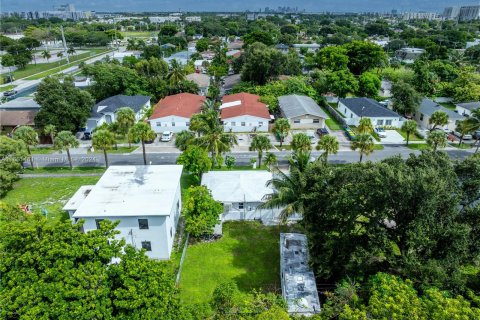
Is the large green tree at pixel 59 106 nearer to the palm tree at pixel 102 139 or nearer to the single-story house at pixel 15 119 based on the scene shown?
the single-story house at pixel 15 119

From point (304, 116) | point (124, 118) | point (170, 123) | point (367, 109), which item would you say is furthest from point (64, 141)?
point (367, 109)

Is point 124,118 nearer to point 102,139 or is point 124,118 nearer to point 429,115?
point 102,139

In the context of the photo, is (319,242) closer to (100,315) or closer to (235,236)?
(235,236)

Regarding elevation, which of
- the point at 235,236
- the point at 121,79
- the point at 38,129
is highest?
the point at 121,79

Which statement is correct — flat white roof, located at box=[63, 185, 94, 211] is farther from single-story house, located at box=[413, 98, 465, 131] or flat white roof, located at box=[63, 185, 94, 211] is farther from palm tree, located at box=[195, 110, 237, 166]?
single-story house, located at box=[413, 98, 465, 131]

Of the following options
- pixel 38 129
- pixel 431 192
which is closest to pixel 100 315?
pixel 431 192

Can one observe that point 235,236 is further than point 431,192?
Yes

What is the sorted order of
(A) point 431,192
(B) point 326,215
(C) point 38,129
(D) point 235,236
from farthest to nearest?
(C) point 38,129 < (D) point 235,236 < (B) point 326,215 < (A) point 431,192
